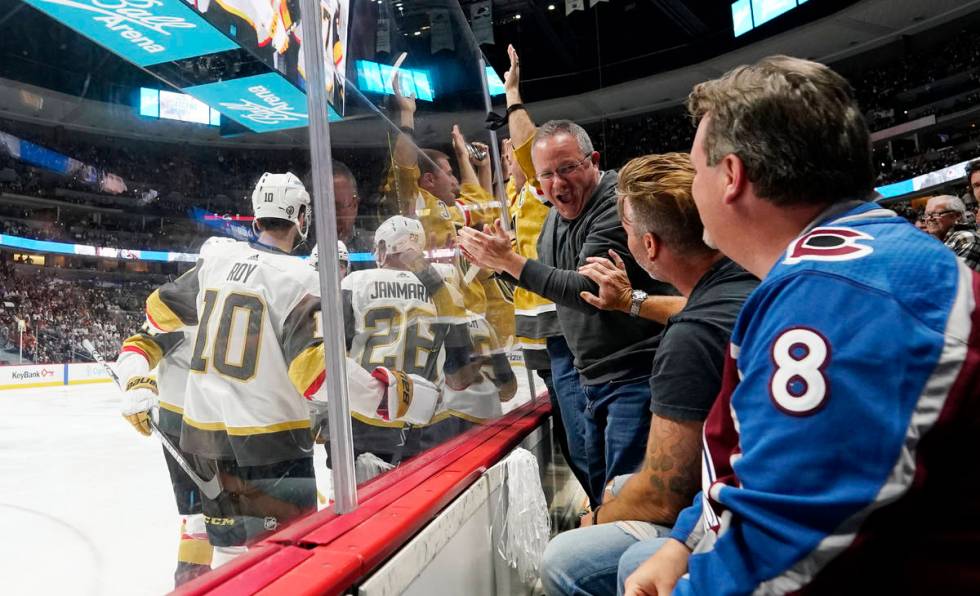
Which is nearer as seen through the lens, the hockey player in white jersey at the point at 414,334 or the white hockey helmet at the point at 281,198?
the white hockey helmet at the point at 281,198

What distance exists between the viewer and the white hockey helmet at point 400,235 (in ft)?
4.35

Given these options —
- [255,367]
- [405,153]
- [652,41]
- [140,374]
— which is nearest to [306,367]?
[255,367]

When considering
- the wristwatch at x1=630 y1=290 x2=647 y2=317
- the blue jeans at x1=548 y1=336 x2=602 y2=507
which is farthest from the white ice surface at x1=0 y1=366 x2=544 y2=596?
the blue jeans at x1=548 y1=336 x2=602 y2=507

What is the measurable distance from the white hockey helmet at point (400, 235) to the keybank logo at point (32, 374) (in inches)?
28.8

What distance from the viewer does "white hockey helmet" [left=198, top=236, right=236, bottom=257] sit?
74 cm

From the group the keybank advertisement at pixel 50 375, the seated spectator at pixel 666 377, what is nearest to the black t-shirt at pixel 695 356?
the seated spectator at pixel 666 377

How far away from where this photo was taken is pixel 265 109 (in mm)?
820

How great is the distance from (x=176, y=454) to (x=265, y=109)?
0.46 metres

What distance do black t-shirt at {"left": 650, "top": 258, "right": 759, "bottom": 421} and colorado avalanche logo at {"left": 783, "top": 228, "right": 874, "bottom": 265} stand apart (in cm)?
40

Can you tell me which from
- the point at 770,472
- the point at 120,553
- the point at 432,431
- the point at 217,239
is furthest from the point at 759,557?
the point at 432,431

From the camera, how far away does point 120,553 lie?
58cm

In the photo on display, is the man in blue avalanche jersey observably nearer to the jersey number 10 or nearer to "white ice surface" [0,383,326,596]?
"white ice surface" [0,383,326,596]

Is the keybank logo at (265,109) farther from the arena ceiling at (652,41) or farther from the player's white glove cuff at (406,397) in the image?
the arena ceiling at (652,41)

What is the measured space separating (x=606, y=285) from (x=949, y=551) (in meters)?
0.94
